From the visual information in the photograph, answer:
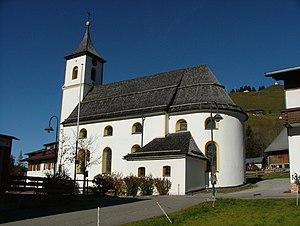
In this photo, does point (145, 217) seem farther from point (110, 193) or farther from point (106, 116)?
point (106, 116)

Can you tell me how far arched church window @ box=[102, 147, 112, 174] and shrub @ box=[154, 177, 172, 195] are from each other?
386 inches

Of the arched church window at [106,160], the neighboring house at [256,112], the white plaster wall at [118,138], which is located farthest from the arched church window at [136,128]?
Answer: the neighboring house at [256,112]

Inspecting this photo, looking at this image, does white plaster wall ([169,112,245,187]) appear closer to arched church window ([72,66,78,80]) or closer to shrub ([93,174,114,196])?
shrub ([93,174,114,196])

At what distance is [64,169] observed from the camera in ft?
137

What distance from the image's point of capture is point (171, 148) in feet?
101

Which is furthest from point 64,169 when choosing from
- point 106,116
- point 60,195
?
point 60,195

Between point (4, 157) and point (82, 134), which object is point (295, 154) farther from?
point (82, 134)

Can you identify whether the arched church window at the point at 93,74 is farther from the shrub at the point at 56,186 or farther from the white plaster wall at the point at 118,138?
the shrub at the point at 56,186

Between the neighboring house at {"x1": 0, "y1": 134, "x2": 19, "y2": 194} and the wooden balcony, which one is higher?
the wooden balcony

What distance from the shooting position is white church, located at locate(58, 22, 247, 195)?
30.8m

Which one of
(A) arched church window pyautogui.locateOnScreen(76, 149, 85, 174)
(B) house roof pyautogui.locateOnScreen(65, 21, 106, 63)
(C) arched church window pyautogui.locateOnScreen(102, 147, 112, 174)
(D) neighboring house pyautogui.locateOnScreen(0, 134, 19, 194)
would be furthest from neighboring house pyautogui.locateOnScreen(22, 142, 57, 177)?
(D) neighboring house pyautogui.locateOnScreen(0, 134, 19, 194)

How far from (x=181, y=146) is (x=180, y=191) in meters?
3.97

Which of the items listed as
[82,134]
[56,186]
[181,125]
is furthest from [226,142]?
[82,134]

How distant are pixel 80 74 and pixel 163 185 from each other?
2336 centimetres
